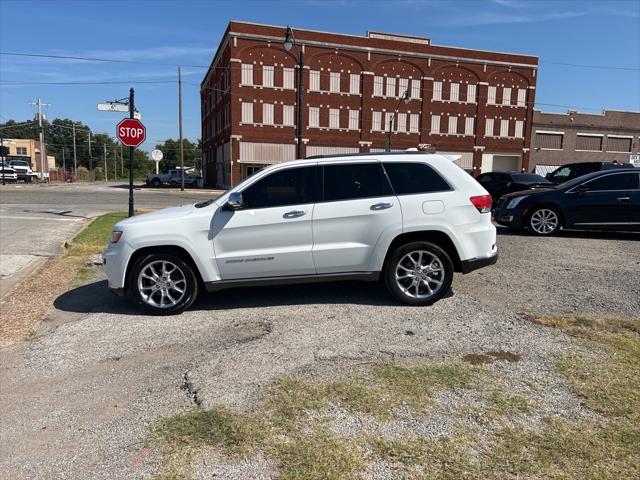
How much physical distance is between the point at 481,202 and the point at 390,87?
140 feet

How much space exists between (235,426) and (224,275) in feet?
8.78

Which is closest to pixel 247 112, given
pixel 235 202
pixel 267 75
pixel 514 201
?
pixel 267 75

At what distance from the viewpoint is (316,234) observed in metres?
5.85

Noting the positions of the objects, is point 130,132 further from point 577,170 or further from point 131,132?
point 577,170

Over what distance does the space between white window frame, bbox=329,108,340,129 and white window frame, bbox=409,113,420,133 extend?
7.12 meters

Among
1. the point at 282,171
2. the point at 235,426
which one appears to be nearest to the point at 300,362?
the point at 235,426

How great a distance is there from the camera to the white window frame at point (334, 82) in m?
44.6

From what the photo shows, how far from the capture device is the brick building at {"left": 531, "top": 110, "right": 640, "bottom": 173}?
5306cm

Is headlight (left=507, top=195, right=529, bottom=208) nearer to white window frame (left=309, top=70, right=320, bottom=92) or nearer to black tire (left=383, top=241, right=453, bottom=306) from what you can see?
black tire (left=383, top=241, right=453, bottom=306)

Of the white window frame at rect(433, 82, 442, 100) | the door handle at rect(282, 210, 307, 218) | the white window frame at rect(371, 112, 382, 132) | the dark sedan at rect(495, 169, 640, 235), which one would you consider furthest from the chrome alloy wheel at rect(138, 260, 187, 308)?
the white window frame at rect(433, 82, 442, 100)

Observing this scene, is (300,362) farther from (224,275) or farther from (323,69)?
(323,69)

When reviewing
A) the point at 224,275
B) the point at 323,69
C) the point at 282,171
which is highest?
the point at 323,69

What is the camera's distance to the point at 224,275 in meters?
5.84

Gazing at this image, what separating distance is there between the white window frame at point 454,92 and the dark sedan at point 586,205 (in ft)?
129
